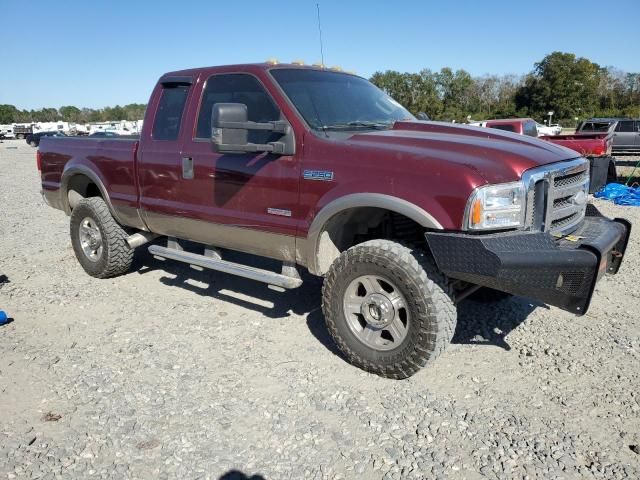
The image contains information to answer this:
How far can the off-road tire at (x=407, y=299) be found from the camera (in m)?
3.32

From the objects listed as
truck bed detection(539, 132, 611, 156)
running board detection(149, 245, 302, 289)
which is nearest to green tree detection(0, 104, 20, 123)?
truck bed detection(539, 132, 611, 156)

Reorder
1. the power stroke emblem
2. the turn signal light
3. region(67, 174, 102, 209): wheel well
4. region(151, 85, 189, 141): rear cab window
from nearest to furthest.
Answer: the turn signal light < the power stroke emblem < region(151, 85, 189, 141): rear cab window < region(67, 174, 102, 209): wheel well

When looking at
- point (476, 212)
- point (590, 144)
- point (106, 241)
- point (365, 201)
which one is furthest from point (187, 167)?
point (590, 144)

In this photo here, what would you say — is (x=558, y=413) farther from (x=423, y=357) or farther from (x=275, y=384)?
(x=275, y=384)

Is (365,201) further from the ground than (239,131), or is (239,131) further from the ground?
(239,131)

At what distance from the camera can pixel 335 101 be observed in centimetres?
425

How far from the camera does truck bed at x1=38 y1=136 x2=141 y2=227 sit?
5.25 metres

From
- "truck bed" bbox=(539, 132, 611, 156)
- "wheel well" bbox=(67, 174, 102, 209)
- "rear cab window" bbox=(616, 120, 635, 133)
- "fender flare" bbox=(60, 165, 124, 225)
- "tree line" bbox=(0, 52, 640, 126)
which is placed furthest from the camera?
"tree line" bbox=(0, 52, 640, 126)

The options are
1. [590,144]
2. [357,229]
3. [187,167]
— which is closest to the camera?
[357,229]

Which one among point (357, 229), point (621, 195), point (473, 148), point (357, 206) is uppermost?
point (473, 148)

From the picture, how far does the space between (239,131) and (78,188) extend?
11.5 feet

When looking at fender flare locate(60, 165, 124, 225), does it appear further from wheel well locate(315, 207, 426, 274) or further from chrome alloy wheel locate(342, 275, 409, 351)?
chrome alloy wheel locate(342, 275, 409, 351)

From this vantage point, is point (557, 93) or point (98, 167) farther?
point (557, 93)

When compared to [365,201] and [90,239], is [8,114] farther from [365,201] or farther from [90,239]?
[365,201]
